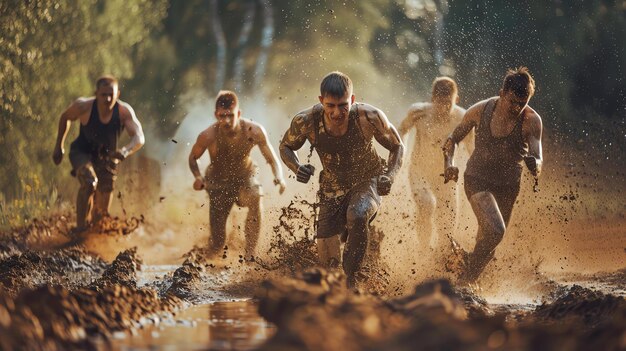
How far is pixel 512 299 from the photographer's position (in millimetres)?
11281

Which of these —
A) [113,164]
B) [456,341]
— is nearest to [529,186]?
[113,164]

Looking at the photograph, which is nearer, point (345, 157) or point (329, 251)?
point (345, 157)

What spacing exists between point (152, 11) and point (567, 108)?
8.22 metres

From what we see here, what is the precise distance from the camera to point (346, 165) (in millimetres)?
10469

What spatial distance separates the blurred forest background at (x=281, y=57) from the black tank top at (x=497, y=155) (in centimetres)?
1035

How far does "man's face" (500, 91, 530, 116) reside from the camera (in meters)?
11.1

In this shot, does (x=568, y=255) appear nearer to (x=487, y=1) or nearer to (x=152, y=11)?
(x=487, y=1)

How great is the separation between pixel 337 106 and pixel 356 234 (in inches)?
36.2

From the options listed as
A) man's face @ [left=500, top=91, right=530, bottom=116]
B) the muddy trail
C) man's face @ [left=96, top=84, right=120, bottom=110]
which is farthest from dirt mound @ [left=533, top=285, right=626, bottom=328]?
man's face @ [left=96, top=84, right=120, bottom=110]

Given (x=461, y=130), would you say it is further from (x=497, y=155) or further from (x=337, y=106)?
(x=337, y=106)

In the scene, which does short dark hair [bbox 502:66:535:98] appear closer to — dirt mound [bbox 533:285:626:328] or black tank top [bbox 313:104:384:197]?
black tank top [bbox 313:104:384:197]

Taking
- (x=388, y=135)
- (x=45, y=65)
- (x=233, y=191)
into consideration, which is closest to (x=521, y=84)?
(x=388, y=135)

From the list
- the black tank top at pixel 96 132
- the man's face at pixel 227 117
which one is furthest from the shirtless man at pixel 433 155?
the black tank top at pixel 96 132

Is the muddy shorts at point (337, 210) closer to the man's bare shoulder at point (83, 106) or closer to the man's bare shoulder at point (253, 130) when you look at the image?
the man's bare shoulder at point (253, 130)
